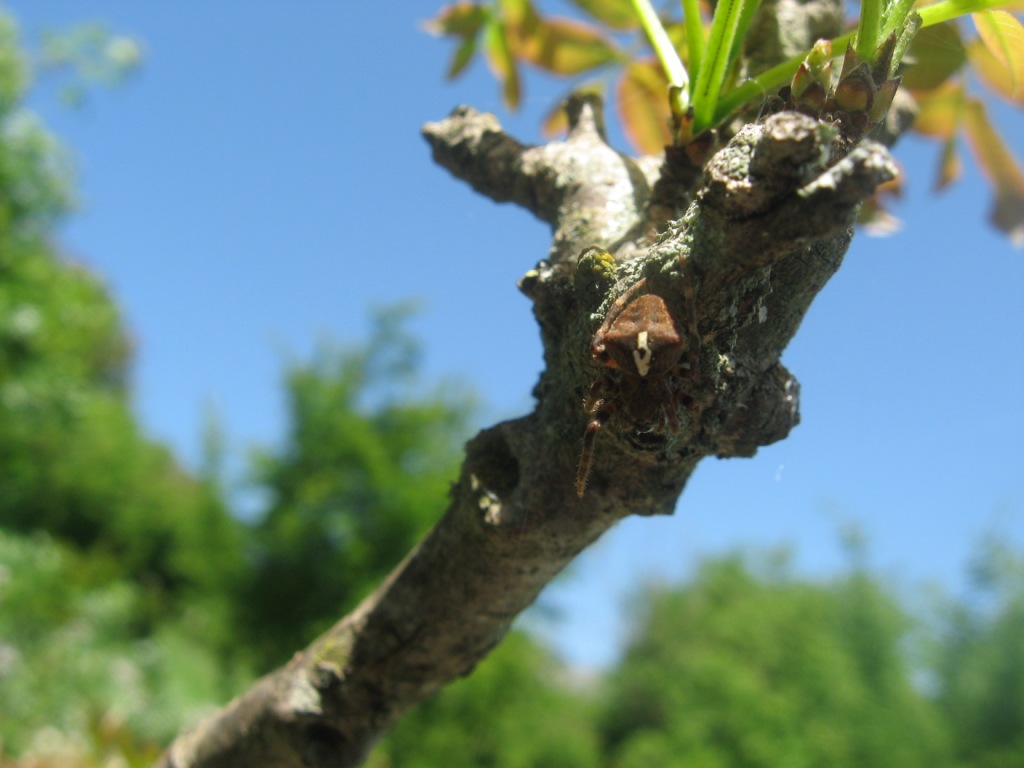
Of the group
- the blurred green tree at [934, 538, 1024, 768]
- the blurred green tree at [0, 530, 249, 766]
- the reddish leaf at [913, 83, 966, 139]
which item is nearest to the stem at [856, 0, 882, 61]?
the reddish leaf at [913, 83, 966, 139]

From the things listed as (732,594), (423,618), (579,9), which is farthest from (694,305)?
(732,594)

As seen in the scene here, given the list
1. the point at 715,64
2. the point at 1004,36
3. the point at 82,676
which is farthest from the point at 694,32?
the point at 82,676

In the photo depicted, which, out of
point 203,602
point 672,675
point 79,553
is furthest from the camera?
point 79,553

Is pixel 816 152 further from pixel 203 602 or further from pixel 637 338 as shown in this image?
pixel 203 602

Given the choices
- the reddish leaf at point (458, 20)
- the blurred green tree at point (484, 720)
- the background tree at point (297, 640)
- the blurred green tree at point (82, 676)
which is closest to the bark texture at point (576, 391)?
the reddish leaf at point (458, 20)

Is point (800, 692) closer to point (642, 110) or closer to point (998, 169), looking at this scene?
point (998, 169)

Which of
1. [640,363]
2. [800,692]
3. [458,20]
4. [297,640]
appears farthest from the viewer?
[800,692]
